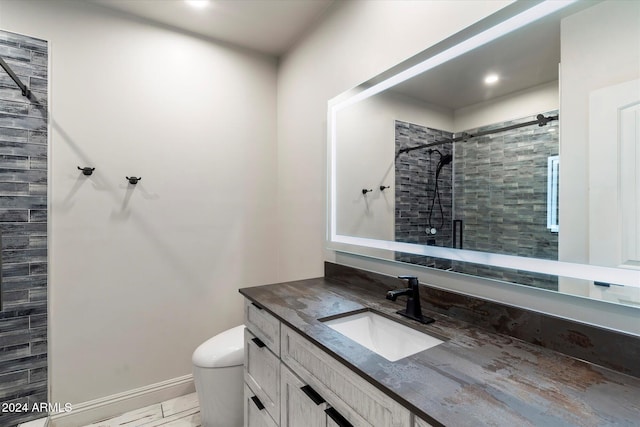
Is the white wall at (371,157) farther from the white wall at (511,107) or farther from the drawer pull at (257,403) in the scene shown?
the drawer pull at (257,403)

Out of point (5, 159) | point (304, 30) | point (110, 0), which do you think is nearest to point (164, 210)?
point (5, 159)

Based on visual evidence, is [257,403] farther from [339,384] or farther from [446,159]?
[446,159]

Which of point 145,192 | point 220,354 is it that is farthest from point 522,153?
point 145,192

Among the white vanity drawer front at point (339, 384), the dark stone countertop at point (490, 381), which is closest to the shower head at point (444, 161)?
the dark stone countertop at point (490, 381)

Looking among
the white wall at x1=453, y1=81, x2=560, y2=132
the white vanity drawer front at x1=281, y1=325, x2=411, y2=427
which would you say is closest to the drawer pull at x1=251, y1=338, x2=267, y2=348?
the white vanity drawer front at x1=281, y1=325, x2=411, y2=427

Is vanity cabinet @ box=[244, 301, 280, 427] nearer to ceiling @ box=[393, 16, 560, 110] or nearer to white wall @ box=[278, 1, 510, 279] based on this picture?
white wall @ box=[278, 1, 510, 279]

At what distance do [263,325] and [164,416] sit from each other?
1.27 meters

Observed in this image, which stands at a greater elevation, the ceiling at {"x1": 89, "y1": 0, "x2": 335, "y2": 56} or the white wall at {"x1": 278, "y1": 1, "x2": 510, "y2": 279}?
the ceiling at {"x1": 89, "y1": 0, "x2": 335, "y2": 56}

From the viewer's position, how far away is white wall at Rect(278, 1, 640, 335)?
1011mm

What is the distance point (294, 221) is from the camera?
7.68ft

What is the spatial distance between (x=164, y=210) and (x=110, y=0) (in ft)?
4.43

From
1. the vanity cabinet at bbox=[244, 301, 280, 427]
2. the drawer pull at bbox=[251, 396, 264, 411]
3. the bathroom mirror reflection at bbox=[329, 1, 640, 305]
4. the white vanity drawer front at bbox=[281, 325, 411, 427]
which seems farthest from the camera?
the drawer pull at bbox=[251, 396, 264, 411]

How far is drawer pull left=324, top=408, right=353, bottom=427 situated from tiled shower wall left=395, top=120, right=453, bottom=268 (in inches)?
27.9

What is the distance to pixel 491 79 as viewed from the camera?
1139mm
